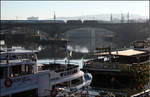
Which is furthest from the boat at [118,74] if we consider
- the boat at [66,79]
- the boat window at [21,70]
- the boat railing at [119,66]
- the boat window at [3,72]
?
the boat window at [3,72]

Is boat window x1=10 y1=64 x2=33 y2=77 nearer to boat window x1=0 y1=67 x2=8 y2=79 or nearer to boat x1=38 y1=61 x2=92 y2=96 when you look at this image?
boat window x1=0 y1=67 x2=8 y2=79

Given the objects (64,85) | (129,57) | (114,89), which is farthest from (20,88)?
(129,57)

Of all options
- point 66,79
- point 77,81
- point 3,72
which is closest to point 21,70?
point 3,72

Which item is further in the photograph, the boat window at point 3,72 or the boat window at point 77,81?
the boat window at point 77,81

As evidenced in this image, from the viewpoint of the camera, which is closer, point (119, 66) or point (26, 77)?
point (26, 77)

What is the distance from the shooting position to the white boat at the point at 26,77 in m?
→ 18.1

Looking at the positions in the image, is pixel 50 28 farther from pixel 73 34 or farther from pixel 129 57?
pixel 129 57

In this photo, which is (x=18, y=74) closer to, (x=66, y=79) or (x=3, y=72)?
(x=3, y=72)

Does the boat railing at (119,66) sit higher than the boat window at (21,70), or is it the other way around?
the boat window at (21,70)

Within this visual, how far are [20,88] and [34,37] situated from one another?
83.7m

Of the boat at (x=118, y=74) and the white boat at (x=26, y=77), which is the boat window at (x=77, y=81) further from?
the boat at (x=118, y=74)

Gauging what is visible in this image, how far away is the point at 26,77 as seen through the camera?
18922 mm

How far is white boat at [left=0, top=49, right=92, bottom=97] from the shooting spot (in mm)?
18144

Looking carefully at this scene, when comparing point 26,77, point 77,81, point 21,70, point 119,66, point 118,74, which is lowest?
point 118,74
